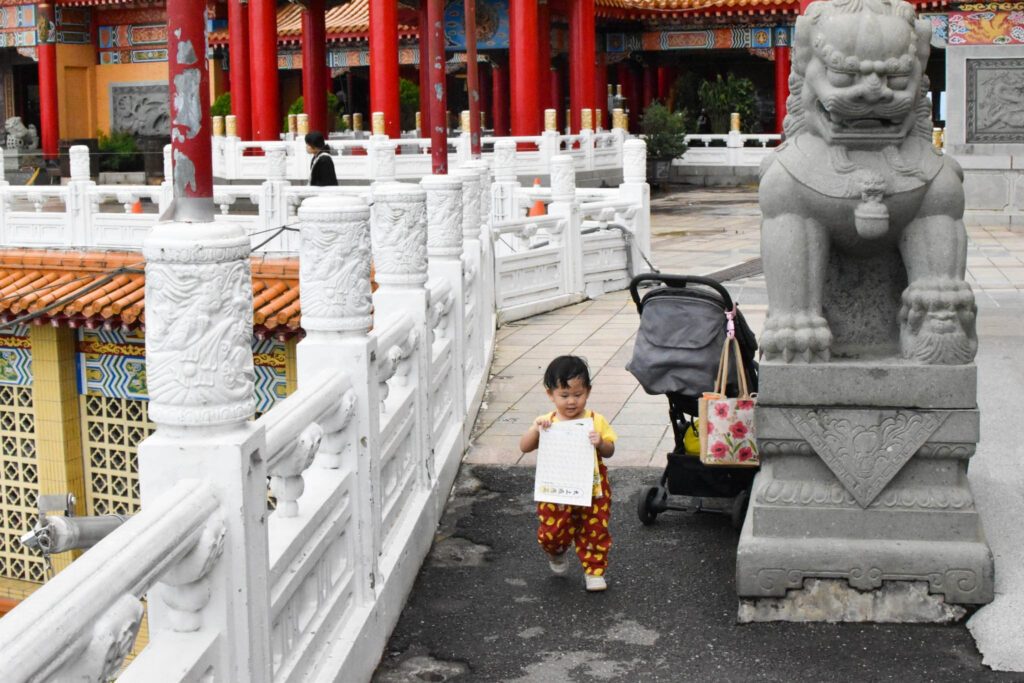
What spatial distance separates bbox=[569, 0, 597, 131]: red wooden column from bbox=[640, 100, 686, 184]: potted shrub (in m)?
2.90

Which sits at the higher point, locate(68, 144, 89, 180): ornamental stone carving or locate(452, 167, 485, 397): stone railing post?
locate(68, 144, 89, 180): ornamental stone carving

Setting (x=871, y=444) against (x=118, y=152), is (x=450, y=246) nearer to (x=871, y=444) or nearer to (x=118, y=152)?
(x=871, y=444)

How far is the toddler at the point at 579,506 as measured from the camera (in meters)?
5.04

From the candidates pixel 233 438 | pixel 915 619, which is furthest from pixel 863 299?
pixel 233 438

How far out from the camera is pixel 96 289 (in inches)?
409

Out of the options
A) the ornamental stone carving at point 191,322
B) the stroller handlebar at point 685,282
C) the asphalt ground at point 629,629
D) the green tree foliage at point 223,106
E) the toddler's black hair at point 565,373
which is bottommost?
the asphalt ground at point 629,629

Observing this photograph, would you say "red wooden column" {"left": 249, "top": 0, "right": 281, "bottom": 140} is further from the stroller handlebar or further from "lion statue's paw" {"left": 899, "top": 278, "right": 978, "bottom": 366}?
"lion statue's paw" {"left": 899, "top": 278, "right": 978, "bottom": 366}

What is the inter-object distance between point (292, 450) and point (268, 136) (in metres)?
21.9

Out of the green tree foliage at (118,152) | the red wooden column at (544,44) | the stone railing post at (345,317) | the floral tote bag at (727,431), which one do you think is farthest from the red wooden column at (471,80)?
the green tree foliage at (118,152)

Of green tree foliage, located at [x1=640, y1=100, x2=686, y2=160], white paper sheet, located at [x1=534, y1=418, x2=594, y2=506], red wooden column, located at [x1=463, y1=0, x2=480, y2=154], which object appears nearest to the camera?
white paper sheet, located at [x1=534, y1=418, x2=594, y2=506]

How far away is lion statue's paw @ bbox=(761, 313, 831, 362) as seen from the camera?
482cm

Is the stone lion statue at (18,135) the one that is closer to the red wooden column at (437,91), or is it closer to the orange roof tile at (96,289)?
the red wooden column at (437,91)

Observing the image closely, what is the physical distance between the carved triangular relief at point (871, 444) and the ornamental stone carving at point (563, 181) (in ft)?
26.8

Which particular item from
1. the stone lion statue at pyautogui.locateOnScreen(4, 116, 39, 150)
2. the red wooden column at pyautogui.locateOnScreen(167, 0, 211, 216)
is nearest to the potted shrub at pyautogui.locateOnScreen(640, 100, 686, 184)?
the stone lion statue at pyautogui.locateOnScreen(4, 116, 39, 150)
